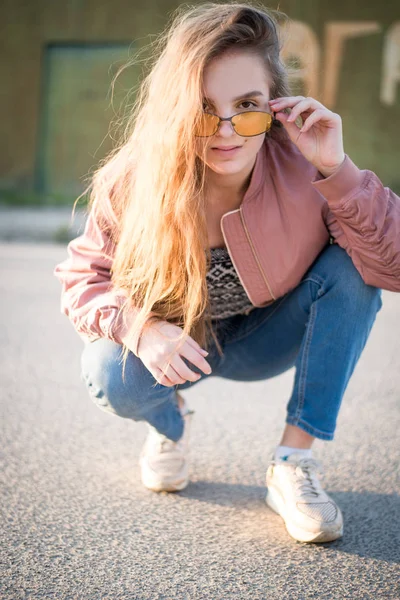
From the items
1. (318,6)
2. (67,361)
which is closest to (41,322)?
(67,361)

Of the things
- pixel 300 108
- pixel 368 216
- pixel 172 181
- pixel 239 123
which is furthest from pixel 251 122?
pixel 368 216

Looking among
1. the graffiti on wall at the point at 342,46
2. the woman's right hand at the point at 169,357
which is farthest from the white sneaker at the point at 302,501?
the graffiti on wall at the point at 342,46

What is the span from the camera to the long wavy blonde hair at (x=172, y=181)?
198 cm

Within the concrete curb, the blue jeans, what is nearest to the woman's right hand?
the blue jeans

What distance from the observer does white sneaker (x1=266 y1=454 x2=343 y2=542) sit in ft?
6.47

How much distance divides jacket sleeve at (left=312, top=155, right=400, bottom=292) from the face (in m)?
0.22

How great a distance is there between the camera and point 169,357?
6.38 ft

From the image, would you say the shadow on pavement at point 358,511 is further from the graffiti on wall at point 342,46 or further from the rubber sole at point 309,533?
the graffiti on wall at point 342,46

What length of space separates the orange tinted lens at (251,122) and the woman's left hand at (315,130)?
52mm

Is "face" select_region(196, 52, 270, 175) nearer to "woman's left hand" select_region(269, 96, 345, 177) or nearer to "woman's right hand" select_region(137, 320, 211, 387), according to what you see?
"woman's left hand" select_region(269, 96, 345, 177)

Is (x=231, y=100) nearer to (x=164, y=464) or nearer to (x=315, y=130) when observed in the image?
(x=315, y=130)

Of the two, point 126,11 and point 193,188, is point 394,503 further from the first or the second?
point 126,11

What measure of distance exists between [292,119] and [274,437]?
1226mm

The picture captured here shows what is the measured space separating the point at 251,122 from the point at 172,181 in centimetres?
25
